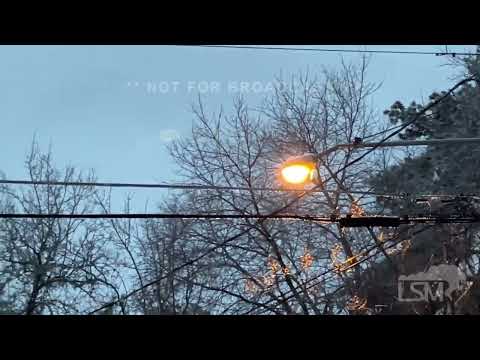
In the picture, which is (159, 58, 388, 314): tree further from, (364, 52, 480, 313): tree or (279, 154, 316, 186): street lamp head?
(279, 154, 316, 186): street lamp head

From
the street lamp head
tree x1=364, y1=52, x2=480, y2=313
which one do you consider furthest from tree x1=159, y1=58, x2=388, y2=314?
the street lamp head

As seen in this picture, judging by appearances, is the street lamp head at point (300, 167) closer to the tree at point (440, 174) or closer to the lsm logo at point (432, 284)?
the tree at point (440, 174)

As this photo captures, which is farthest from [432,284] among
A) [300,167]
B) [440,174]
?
[300,167]

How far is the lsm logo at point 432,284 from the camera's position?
282 inches

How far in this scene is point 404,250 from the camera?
748cm

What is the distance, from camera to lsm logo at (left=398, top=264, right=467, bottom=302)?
716 cm

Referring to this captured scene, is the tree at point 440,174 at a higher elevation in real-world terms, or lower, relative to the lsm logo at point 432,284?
higher

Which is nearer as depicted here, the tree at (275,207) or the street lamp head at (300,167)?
the street lamp head at (300,167)

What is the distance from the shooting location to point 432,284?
7.31 metres

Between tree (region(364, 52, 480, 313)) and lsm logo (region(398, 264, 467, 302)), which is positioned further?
tree (region(364, 52, 480, 313))

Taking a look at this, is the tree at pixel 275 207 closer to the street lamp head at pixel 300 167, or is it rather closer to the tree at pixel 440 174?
the tree at pixel 440 174

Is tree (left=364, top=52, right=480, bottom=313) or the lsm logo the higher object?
tree (left=364, top=52, right=480, bottom=313)

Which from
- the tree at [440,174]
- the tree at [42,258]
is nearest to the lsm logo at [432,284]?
the tree at [440,174]

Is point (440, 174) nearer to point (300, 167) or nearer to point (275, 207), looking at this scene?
point (275, 207)
